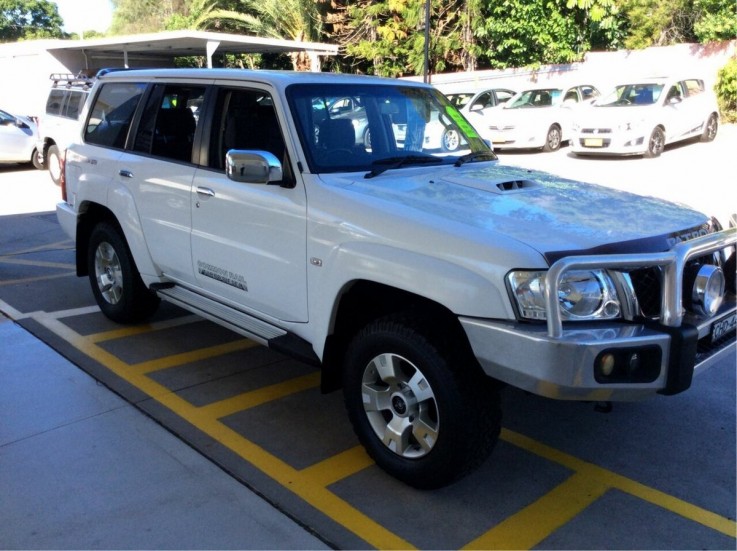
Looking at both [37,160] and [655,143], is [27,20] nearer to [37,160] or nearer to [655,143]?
[37,160]

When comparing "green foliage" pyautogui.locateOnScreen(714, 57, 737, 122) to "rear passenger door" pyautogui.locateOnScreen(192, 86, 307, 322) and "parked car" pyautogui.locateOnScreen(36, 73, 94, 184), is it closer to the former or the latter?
"parked car" pyautogui.locateOnScreen(36, 73, 94, 184)

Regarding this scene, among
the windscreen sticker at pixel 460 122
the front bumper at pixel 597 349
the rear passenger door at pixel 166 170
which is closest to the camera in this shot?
the front bumper at pixel 597 349

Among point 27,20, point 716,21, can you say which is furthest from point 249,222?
point 27,20

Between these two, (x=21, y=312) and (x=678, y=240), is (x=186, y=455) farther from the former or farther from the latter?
(x=21, y=312)

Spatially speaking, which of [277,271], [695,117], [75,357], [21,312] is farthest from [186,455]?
[695,117]

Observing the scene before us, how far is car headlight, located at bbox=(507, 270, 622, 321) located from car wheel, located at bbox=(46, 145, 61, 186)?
13.2 m

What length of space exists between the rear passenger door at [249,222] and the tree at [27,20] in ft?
211

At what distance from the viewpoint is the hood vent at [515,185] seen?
3979 mm

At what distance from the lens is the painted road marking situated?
3314 millimetres

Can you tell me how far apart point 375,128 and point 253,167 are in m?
0.98

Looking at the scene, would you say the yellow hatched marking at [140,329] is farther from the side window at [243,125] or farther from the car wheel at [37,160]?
the car wheel at [37,160]

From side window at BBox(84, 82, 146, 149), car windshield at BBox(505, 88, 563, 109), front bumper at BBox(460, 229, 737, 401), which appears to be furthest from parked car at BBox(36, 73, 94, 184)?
front bumper at BBox(460, 229, 737, 401)

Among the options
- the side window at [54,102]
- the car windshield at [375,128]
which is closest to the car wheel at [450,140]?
the car windshield at [375,128]

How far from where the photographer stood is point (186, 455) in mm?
3947
